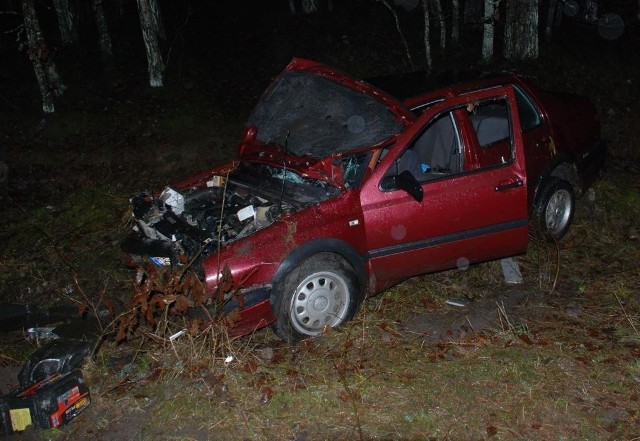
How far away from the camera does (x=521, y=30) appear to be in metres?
10.5

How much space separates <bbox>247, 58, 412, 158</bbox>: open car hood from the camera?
454 cm

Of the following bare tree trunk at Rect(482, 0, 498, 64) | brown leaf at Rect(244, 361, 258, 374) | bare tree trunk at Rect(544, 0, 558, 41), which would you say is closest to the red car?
brown leaf at Rect(244, 361, 258, 374)

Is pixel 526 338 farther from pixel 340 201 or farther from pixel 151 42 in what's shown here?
pixel 151 42

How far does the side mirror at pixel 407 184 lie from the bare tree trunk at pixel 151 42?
7.40 meters

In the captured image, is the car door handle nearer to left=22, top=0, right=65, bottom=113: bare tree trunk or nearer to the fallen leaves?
the fallen leaves

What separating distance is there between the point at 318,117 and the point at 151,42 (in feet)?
21.8

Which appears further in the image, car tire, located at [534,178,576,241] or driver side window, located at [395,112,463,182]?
car tire, located at [534,178,576,241]

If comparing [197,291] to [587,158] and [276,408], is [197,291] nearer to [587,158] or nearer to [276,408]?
[276,408]

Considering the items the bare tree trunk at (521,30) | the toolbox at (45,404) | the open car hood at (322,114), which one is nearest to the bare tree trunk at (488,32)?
the bare tree trunk at (521,30)

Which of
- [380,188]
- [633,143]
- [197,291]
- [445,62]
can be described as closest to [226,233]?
[197,291]

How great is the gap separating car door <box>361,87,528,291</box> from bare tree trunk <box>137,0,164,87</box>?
7.07 metres

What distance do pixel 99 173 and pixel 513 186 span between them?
6129mm

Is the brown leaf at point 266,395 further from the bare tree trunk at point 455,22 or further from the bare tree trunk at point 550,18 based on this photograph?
the bare tree trunk at point 550,18

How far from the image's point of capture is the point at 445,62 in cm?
1147
